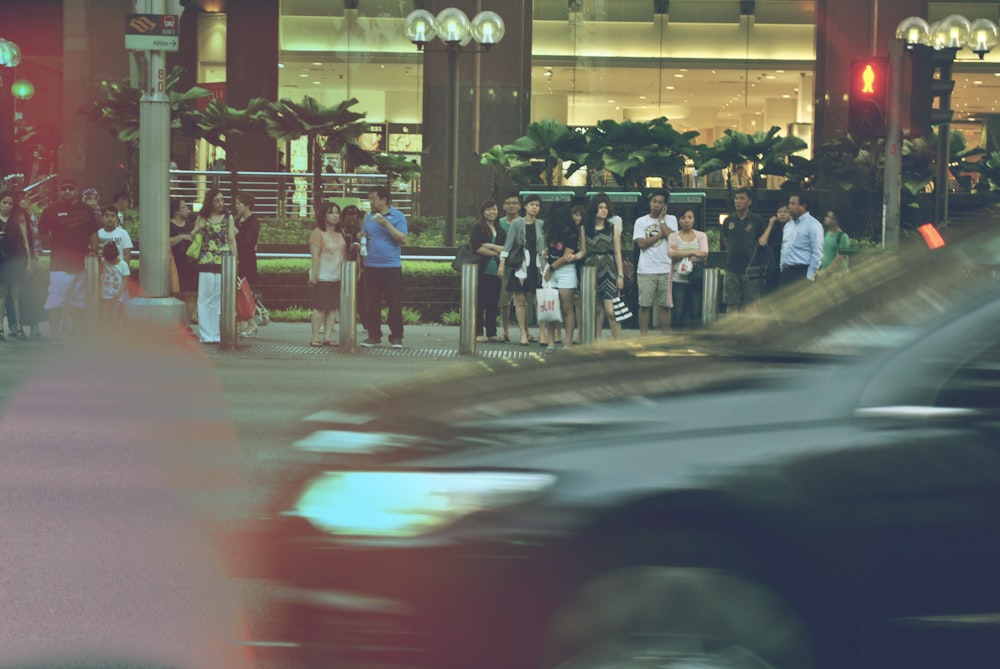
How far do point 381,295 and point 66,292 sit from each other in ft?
11.7

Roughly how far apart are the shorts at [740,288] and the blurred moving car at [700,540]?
12.7m

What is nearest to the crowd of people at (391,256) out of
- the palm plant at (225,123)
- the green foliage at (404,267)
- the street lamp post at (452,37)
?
the green foliage at (404,267)

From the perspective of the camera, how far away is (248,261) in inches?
637

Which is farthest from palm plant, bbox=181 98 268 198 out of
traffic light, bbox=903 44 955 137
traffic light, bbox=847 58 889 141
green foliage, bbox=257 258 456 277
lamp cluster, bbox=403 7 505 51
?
traffic light, bbox=903 44 955 137

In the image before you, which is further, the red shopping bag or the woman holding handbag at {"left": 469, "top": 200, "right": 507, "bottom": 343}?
the woman holding handbag at {"left": 469, "top": 200, "right": 507, "bottom": 343}

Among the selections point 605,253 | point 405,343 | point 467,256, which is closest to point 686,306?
point 605,253

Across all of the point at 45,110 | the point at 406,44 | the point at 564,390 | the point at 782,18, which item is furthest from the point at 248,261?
the point at 45,110

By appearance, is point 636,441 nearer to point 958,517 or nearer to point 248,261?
point 958,517

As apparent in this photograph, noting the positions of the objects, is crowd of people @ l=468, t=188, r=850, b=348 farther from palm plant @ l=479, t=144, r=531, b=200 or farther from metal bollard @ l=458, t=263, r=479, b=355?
palm plant @ l=479, t=144, r=531, b=200

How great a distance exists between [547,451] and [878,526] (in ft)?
2.62

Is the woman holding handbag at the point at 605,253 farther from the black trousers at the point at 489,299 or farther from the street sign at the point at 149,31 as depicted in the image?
the street sign at the point at 149,31

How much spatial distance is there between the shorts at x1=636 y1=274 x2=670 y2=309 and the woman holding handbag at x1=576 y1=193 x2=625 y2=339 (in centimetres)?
36

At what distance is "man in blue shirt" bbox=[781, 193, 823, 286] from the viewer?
16000mm

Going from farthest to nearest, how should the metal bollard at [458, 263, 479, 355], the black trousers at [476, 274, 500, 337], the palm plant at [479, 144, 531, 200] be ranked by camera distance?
the palm plant at [479, 144, 531, 200] < the black trousers at [476, 274, 500, 337] < the metal bollard at [458, 263, 479, 355]
